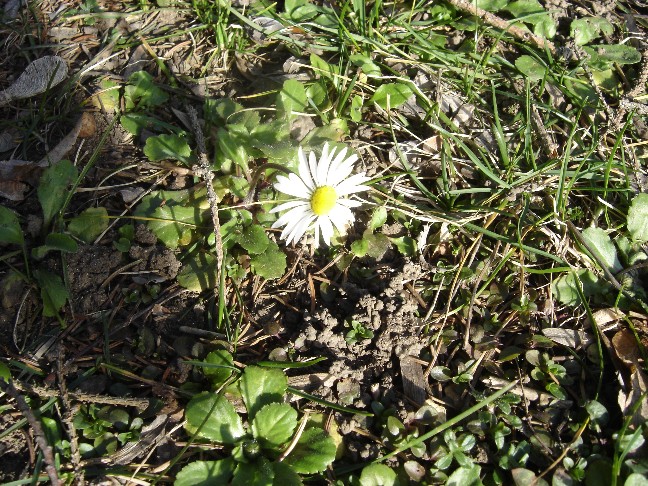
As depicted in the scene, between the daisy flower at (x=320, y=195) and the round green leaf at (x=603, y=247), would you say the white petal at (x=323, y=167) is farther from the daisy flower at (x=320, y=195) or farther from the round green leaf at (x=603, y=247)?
the round green leaf at (x=603, y=247)

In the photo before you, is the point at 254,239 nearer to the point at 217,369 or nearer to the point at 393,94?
the point at 217,369

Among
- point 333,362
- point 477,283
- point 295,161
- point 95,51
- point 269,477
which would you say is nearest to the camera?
point 269,477

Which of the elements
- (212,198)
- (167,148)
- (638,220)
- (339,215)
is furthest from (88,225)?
(638,220)

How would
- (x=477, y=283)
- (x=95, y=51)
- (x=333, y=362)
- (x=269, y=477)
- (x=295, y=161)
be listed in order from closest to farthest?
(x=269, y=477), (x=333, y=362), (x=477, y=283), (x=295, y=161), (x=95, y=51)

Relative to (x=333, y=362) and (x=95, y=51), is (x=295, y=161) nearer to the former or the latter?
(x=333, y=362)

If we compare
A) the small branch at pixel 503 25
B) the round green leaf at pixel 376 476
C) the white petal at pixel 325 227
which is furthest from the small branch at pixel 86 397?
the small branch at pixel 503 25

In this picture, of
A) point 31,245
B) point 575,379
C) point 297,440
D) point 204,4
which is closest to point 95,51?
point 204,4
